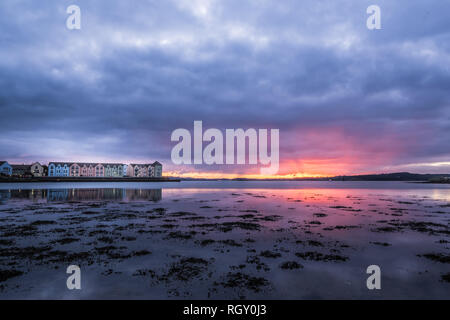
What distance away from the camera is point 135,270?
39.9 ft

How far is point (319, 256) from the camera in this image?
14531 millimetres

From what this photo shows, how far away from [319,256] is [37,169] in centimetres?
24004

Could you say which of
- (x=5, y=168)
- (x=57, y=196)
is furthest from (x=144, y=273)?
(x=5, y=168)

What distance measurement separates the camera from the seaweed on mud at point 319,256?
45.9ft

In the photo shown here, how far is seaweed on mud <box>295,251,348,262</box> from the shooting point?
14.0m

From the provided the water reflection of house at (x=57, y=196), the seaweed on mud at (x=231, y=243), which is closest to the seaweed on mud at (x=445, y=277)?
the seaweed on mud at (x=231, y=243)

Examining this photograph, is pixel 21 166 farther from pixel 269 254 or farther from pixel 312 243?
pixel 312 243

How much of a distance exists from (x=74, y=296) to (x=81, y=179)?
699ft

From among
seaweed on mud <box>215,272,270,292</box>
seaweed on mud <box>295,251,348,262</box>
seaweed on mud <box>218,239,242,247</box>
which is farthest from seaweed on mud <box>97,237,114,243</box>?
seaweed on mud <box>295,251,348,262</box>

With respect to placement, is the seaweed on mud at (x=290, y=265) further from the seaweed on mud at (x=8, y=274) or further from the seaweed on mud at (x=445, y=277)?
the seaweed on mud at (x=8, y=274)

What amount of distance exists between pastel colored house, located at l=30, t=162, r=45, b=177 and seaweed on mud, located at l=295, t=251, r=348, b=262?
237m

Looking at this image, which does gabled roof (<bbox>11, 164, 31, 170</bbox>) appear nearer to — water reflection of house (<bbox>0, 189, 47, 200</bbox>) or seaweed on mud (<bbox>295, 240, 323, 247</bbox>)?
water reflection of house (<bbox>0, 189, 47, 200</bbox>)
